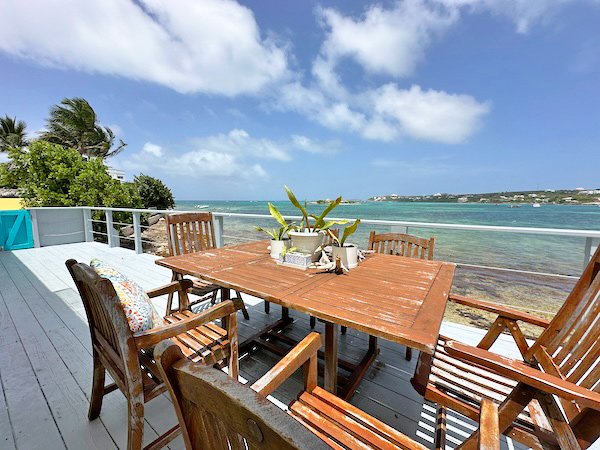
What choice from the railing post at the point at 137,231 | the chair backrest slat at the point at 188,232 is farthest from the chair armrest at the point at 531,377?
the railing post at the point at 137,231

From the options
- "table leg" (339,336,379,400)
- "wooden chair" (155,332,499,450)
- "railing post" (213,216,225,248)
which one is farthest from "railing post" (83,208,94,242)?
"wooden chair" (155,332,499,450)

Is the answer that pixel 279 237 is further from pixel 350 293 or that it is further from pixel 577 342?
pixel 577 342

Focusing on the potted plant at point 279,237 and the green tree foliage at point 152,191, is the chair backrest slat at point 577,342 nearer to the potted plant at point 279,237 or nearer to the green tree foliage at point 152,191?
the potted plant at point 279,237

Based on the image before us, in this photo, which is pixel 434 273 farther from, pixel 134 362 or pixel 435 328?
pixel 134 362

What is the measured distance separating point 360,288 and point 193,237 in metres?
1.85

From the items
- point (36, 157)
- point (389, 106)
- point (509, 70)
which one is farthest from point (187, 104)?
point (509, 70)

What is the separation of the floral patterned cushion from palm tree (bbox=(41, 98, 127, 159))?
17.9m

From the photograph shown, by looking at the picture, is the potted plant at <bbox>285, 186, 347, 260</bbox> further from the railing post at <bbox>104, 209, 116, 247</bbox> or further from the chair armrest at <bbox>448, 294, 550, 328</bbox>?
the railing post at <bbox>104, 209, 116, 247</bbox>

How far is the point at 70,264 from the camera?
1.09m

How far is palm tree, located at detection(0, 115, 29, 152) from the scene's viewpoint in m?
16.3

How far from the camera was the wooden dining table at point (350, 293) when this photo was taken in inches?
37.0

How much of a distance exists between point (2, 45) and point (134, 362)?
9236mm

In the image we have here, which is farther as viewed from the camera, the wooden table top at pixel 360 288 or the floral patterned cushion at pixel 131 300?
the floral patterned cushion at pixel 131 300

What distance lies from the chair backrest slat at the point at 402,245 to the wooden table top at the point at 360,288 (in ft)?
1.01
